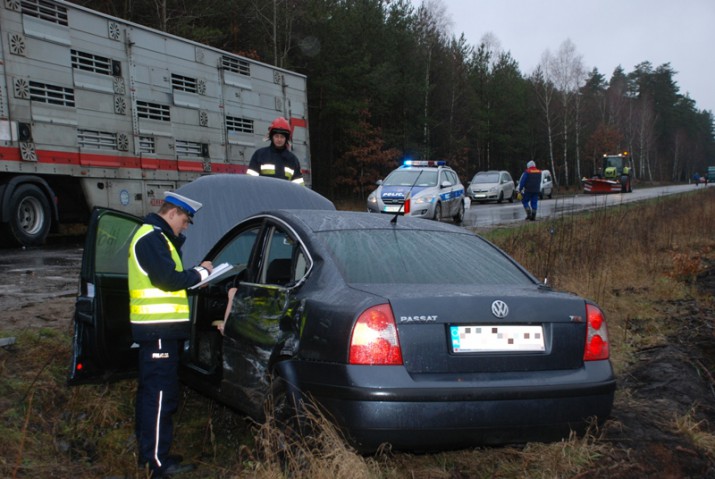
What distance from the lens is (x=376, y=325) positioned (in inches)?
119

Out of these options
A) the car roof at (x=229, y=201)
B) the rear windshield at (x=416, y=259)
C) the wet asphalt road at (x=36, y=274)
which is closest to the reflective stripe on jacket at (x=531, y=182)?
the wet asphalt road at (x=36, y=274)

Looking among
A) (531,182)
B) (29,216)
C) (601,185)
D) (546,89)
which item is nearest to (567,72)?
(546,89)

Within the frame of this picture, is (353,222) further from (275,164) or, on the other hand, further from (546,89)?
(546,89)

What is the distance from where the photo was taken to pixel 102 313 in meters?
4.14

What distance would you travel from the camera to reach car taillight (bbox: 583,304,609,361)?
3.38 m

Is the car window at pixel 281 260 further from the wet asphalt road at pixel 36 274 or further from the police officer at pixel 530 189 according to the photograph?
the police officer at pixel 530 189

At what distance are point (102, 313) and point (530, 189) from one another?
16.4 meters

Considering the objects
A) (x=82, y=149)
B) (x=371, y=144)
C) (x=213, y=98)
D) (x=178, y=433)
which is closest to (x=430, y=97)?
(x=371, y=144)

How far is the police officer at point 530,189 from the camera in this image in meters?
19.0

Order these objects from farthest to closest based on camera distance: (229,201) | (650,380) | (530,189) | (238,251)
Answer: (530,189) < (229,201) < (650,380) < (238,251)

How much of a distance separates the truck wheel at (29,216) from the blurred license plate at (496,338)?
10.2 meters

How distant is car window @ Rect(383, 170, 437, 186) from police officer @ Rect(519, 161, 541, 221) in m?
2.53

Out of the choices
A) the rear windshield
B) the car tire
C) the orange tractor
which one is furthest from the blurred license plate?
the orange tractor

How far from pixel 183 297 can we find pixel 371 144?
33677 millimetres
